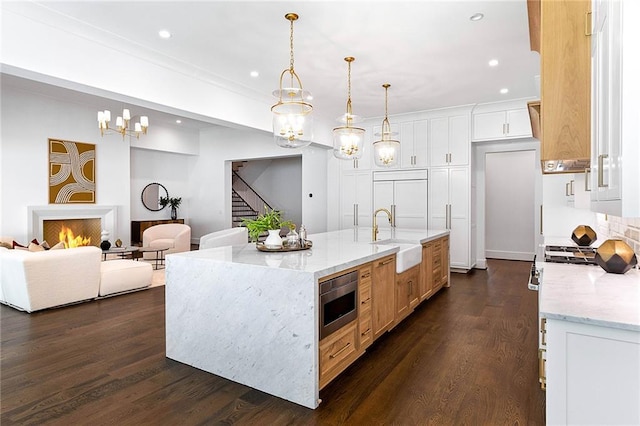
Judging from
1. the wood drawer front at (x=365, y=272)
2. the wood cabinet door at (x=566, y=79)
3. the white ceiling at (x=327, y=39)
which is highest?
the white ceiling at (x=327, y=39)

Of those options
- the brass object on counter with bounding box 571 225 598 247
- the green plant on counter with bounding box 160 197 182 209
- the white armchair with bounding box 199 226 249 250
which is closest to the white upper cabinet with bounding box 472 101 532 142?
the brass object on counter with bounding box 571 225 598 247

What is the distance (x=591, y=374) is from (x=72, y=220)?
8772 mm

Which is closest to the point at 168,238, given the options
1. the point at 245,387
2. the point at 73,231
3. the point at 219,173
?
the point at 73,231

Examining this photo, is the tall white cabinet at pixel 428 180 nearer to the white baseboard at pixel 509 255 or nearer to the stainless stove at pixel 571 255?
the white baseboard at pixel 509 255

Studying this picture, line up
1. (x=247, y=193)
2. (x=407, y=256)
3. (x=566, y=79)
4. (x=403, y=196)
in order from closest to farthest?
1. (x=566, y=79)
2. (x=407, y=256)
3. (x=403, y=196)
4. (x=247, y=193)

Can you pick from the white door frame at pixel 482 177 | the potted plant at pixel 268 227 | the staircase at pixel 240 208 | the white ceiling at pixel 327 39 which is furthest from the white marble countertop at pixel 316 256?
the staircase at pixel 240 208

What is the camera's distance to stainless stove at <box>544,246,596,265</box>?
8.30 feet

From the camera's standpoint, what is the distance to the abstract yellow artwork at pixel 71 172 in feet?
24.0

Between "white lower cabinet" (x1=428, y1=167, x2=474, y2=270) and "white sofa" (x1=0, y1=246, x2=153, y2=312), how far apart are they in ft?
17.7

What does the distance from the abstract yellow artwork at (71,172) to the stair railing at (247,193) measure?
179 inches

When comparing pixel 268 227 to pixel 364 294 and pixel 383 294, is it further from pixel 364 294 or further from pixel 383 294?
pixel 383 294

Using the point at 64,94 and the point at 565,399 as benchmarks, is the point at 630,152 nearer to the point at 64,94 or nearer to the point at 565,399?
the point at 565,399

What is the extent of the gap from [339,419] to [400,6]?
128 inches

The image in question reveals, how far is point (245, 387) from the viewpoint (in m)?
2.55
